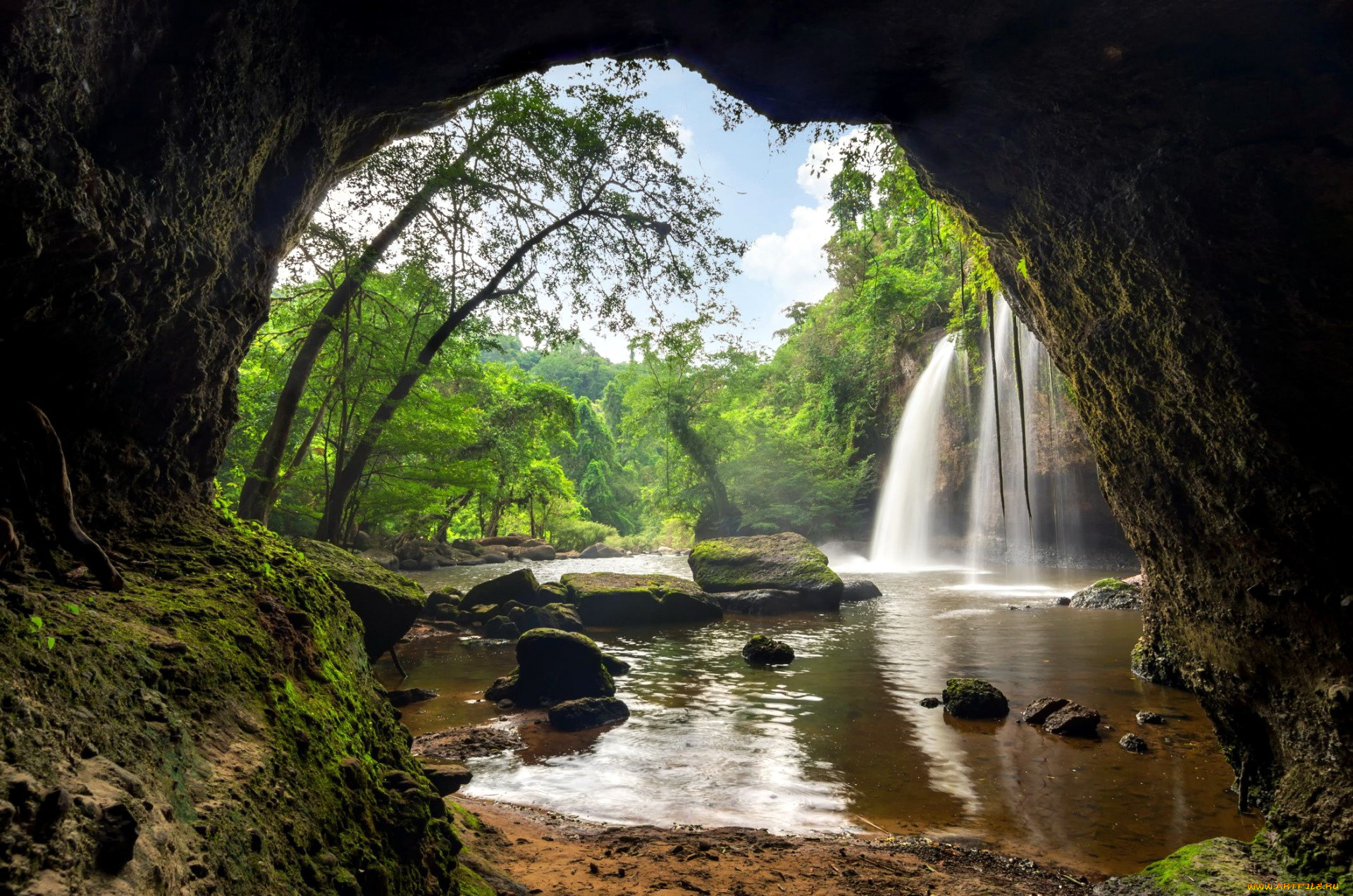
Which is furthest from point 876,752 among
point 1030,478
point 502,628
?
point 1030,478

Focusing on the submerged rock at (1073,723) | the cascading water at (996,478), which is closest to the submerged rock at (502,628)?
the submerged rock at (1073,723)

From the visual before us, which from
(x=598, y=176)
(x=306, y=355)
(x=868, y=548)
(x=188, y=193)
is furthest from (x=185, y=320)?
(x=868, y=548)

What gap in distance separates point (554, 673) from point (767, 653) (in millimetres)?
3584

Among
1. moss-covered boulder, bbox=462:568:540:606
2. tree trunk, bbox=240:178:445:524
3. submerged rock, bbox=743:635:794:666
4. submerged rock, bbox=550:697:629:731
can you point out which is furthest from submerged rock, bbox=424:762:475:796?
moss-covered boulder, bbox=462:568:540:606

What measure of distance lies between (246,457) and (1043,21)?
638 inches

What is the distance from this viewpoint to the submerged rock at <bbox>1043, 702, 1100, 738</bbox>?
689cm

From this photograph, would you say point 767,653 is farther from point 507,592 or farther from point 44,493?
point 44,493

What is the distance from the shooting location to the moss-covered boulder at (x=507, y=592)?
15.3 m

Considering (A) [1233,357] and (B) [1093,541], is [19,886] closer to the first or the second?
(A) [1233,357]

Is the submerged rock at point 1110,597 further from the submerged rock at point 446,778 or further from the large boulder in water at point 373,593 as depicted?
the submerged rock at point 446,778

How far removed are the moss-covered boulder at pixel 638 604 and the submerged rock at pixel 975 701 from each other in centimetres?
749

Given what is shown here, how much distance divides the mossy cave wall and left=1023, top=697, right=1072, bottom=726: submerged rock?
2665 millimetres

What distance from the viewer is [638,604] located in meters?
14.6

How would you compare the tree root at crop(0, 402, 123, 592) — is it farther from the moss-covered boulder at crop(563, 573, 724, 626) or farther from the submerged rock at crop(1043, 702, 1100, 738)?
the moss-covered boulder at crop(563, 573, 724, 626)
